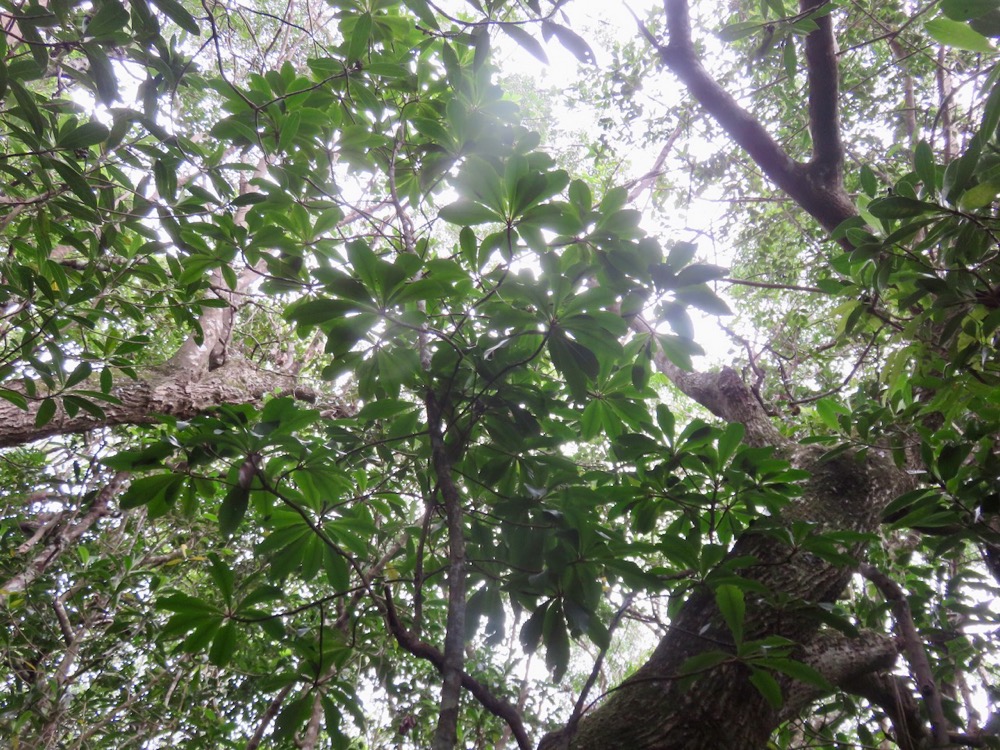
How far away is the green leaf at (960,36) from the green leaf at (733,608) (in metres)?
1.01

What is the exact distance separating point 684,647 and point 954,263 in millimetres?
1091

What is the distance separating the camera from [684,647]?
1.44 m

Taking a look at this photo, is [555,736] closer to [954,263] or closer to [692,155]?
[954,263]

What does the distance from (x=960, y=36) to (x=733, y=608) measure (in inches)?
41.8

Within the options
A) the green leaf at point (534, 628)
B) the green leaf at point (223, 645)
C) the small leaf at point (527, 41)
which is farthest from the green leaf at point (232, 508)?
the small leaf at point (527, 41)

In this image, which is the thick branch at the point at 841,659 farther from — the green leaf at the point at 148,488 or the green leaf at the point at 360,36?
the green leaf at the point at 360,36

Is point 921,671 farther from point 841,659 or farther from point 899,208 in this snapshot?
point 899,208

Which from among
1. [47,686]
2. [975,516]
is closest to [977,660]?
[975,516]

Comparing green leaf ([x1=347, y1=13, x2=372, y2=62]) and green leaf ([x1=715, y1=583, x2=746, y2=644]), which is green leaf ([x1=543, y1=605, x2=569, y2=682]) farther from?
green leaf ([x1=347, y1=13, x2=372, y2=62])

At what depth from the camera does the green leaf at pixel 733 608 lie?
106 cm

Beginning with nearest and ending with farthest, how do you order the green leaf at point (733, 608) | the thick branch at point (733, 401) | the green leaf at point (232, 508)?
the green leaf at point (733, 608)
the green leaf at point (232, 508)
the thick branch at point (733, 401)

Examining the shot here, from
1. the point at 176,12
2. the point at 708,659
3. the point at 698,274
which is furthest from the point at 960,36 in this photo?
the point at 176,12

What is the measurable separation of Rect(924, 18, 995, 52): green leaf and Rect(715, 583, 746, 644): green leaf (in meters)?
1.01

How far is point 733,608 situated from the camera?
1068 millimetres
